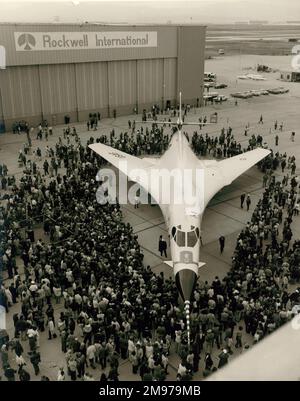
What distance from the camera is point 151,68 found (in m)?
55.8

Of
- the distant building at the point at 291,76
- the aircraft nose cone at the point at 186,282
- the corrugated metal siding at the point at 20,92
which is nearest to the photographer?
the aircraft nose cone at the point at 186,282

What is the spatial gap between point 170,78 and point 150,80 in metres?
3.29

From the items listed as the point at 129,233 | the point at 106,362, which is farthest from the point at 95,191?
the point at 106,362

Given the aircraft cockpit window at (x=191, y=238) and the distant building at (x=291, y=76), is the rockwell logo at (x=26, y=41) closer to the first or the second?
the aircraft cockpit window at (x=191, y=238)

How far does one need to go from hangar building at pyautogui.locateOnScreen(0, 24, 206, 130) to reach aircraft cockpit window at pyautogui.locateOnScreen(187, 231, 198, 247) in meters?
34.7

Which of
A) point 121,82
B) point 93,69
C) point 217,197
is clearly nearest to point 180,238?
point 217,197

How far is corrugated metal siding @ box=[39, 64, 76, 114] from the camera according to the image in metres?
48.1

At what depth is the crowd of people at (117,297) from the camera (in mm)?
14602

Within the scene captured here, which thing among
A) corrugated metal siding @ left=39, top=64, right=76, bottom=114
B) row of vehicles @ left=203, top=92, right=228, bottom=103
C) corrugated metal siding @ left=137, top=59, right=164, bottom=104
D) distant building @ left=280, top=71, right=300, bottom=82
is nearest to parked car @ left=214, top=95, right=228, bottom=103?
row of vehicles @ left=203, top=92, right=228, bottom=103

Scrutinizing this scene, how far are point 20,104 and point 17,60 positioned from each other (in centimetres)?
476

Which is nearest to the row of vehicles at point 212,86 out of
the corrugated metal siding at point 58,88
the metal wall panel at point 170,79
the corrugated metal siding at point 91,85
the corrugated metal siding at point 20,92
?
the metal wall panel at point 170,79

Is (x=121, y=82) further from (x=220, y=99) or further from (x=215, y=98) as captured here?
(x=220, y=99)

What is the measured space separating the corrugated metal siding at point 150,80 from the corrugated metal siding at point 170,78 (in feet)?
2.15

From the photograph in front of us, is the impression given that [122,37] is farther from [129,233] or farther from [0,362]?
[0,362]
